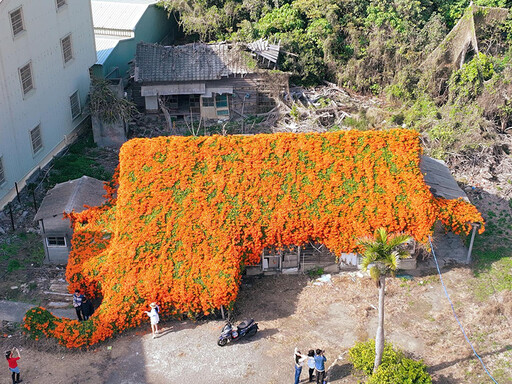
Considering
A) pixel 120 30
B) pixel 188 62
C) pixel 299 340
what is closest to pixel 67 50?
pixel 188 62

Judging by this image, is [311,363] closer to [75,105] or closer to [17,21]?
[17,21]

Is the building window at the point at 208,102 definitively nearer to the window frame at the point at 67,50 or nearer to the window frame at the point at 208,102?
the window frame at the point at 208,102

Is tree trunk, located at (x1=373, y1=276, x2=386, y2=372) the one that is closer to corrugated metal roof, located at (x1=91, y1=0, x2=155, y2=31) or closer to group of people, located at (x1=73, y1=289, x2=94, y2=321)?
group of people, located at (x1=73, y1=289, x2=94, y2=321)

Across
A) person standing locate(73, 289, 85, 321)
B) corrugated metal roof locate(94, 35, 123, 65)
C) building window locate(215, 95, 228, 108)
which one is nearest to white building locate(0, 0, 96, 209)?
corrugated metal roof locate(94, 35, 123, 65)

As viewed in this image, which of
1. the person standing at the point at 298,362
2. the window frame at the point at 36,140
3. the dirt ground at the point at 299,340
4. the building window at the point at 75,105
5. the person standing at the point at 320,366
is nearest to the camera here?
the person standing at the point at 320,366

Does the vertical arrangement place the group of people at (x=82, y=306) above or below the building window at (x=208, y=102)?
below

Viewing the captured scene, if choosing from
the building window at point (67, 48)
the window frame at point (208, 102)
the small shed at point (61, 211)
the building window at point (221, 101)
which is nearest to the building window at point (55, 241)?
the small shed at point (61, 211)
